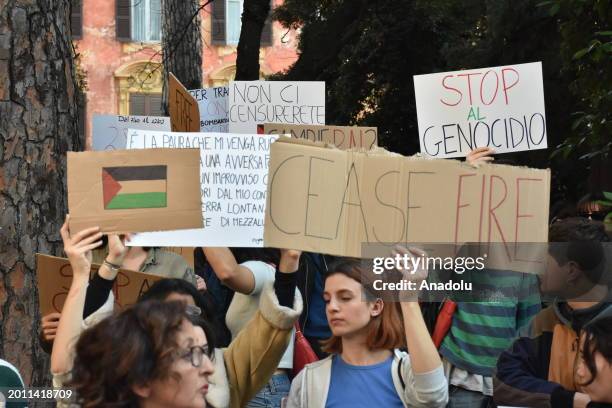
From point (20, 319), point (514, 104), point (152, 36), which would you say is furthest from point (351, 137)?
point (152, 36)

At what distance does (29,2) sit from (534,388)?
2751 mm

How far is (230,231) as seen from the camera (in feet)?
17.0

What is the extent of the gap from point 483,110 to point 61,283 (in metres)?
2.23

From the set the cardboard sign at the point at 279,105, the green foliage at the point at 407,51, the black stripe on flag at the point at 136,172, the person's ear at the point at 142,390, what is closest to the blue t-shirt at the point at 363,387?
the black stripe on flag at the point at 136,172

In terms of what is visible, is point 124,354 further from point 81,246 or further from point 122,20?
point 122,20

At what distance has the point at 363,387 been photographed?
4258mm

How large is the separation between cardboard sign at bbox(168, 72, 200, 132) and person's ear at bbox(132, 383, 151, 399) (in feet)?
10.4

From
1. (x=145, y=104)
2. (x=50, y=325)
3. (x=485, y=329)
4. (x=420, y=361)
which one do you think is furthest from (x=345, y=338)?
(x=145, y=104)

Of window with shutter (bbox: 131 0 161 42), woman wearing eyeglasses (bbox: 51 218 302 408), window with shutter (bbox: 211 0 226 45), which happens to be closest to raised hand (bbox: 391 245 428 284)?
woman wearing eyeglasses (bbox: 51 218 302 408)

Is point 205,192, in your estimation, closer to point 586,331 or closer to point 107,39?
point 586,331

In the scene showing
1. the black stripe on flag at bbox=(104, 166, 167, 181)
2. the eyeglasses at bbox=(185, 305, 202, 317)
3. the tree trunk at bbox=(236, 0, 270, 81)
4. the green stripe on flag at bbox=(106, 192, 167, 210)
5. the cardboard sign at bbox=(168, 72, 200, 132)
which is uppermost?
the tree trunk at bbox=(236, 0, 270, 81)

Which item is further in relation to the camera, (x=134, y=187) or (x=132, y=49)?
(x=132, y=49)

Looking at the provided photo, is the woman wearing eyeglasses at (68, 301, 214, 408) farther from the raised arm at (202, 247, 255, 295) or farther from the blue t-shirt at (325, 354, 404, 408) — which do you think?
the raised arm at (202, 247, 255, 295)

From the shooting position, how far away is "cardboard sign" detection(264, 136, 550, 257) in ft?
14.3
